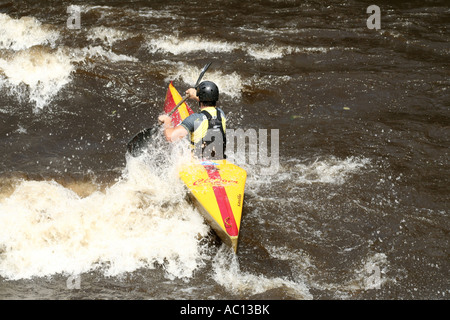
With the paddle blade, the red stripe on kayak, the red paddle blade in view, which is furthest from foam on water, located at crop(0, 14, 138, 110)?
the red stripe on kayak

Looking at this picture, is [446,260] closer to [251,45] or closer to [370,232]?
[370,232]

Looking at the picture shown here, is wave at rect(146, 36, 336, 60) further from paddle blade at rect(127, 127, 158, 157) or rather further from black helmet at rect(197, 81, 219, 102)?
black helmet at rect(197, 81, 219, 102)

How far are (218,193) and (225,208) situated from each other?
0.20 m

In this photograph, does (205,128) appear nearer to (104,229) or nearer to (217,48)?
(104,229)

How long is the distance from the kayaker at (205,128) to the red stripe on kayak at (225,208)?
32cm

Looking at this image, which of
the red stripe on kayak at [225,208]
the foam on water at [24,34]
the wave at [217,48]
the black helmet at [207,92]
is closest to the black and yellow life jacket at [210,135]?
the black helmet at [207,92]

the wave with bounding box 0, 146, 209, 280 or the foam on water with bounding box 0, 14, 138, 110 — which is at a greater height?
the foam on water with bounding box 0, 14, 138, 110

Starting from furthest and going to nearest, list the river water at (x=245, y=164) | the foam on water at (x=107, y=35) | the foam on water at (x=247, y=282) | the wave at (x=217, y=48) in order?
the foam on water at (x=107, y=35)
the wave at (x=217, y=48)
the river water at (x=245, y=164)
the foam on water at (x=247, y=282)

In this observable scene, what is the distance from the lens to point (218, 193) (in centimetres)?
457

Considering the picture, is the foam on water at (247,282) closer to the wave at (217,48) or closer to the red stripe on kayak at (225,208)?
the red stripe on kayak at (225,208)

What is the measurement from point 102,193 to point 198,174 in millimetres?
1258

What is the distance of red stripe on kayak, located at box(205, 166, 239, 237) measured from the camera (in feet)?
14.1

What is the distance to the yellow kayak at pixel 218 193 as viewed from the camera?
4.35 metres
